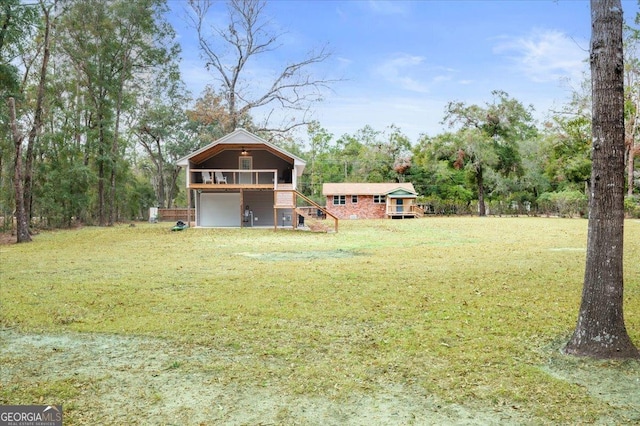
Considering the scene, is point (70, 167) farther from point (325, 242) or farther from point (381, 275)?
point (381, 275)

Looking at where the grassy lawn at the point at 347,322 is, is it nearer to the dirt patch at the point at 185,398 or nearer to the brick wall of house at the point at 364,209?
the dirt patch at the point at 185,398

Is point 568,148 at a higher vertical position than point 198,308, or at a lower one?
higher

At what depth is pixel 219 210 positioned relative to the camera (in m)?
27.4

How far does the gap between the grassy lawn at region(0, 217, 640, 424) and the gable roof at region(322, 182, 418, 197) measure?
27.0 metres

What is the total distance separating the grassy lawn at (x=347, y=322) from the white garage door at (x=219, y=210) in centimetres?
1432

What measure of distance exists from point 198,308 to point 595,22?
607 centimetres

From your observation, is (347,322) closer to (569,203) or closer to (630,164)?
(630,164)

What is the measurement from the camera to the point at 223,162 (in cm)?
2767

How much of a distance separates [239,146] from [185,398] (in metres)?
23.6

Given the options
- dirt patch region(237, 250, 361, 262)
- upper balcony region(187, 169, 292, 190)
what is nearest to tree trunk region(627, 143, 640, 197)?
upper balcony region(187, 169, 292, 190)

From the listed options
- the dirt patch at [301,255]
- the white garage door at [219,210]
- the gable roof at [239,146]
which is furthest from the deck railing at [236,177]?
the dirt patch at [301,255]

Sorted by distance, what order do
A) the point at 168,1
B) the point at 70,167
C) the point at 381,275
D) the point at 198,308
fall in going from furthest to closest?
the point at 168,1 → the point at 70,167 → the point at 381,275 → the point at 198,308

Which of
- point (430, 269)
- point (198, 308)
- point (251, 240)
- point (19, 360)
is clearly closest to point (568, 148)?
point (251, 240)

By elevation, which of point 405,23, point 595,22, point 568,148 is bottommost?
point 595,22
